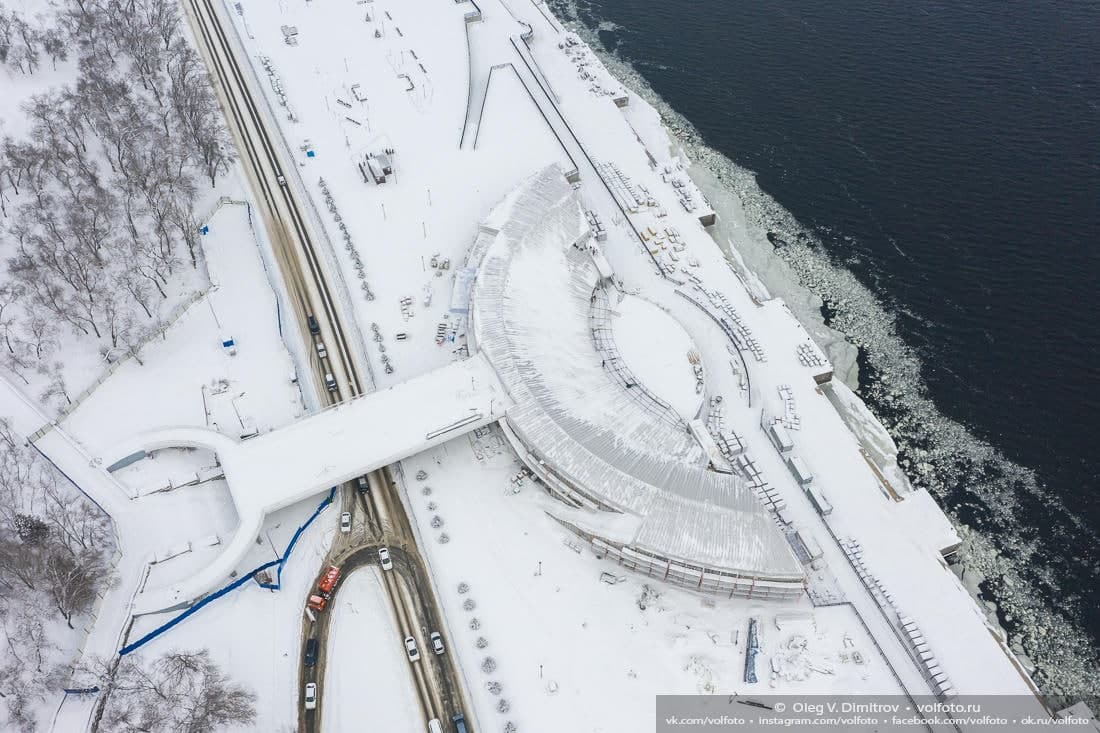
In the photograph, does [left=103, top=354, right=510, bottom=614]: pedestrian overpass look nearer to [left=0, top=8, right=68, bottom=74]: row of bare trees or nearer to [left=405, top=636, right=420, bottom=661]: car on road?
[left=405, top=636, right=420, bottom=661]: car on road

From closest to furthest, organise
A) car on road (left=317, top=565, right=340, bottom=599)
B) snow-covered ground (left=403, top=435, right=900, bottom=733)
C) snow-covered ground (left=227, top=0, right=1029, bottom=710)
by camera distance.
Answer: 1. snow-covered ground (left=403, top=435, right=900, bottom=733)
2. car on road (left=317, top=565, right=340, bottom=599)
3. snow-covered ground (left=227, top=0, right=1029, bottom=710)

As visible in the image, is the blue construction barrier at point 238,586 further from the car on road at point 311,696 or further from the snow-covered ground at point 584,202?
the snow-covered ground at point 584,202

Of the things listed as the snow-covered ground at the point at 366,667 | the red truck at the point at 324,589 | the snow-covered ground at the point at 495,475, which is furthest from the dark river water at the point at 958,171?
the red truck at the point at 324,589

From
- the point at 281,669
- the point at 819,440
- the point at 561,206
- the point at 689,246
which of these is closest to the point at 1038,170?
the point at 689,246

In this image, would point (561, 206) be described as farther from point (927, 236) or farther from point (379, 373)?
point (927, 236)

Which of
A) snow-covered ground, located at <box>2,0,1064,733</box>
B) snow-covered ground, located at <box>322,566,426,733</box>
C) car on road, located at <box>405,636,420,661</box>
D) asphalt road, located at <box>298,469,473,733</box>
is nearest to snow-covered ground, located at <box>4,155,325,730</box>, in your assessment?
snow-covered ground, located at <box>2,0,1064,733</box>

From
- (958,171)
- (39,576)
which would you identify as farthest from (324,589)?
(958,171)

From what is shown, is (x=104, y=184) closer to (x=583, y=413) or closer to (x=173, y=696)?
(x=173, y=696)
